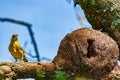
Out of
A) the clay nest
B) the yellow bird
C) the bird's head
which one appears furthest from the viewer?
the bird's head

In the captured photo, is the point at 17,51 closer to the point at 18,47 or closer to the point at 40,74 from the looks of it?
the point at 18,47

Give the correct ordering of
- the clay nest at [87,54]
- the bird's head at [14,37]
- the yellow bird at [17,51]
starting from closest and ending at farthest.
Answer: the clay nest at [87,54] < the yellow bird at [17,51] < the bird's head at [14,37]

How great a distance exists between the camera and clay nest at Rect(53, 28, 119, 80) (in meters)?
3.58

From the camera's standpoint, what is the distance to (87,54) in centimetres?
362

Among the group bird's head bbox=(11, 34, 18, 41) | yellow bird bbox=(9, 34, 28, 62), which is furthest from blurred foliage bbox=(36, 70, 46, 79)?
bird's head bbox=(11, 34, 18, 41)

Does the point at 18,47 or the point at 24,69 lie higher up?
the point at 18,47

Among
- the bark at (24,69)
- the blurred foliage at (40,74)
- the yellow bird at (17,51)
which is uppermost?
the yellow bird at (17,51)

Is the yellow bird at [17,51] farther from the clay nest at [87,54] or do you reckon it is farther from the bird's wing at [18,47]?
the clay nest at [87,54]

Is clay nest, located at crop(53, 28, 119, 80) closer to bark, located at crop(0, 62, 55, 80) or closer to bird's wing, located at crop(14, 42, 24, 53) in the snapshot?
bark, located at crop(0, 62, 55, 80)

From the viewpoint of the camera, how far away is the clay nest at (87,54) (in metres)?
3.58

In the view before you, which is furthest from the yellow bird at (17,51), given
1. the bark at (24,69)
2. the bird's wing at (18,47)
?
the bark at (24,69)

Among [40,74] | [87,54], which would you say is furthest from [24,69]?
[87,54]

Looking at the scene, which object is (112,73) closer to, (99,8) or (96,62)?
(96,62)

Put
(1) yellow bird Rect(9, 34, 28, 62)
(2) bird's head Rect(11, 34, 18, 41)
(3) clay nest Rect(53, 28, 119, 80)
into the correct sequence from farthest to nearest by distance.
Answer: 1. (2) bird's head Rect(11, 34, 18, 41)
2. (1) yellow bird Rect(9, 34, 28, 62)
3. (3) clay nest Rect(53, 28, 119, 80)
